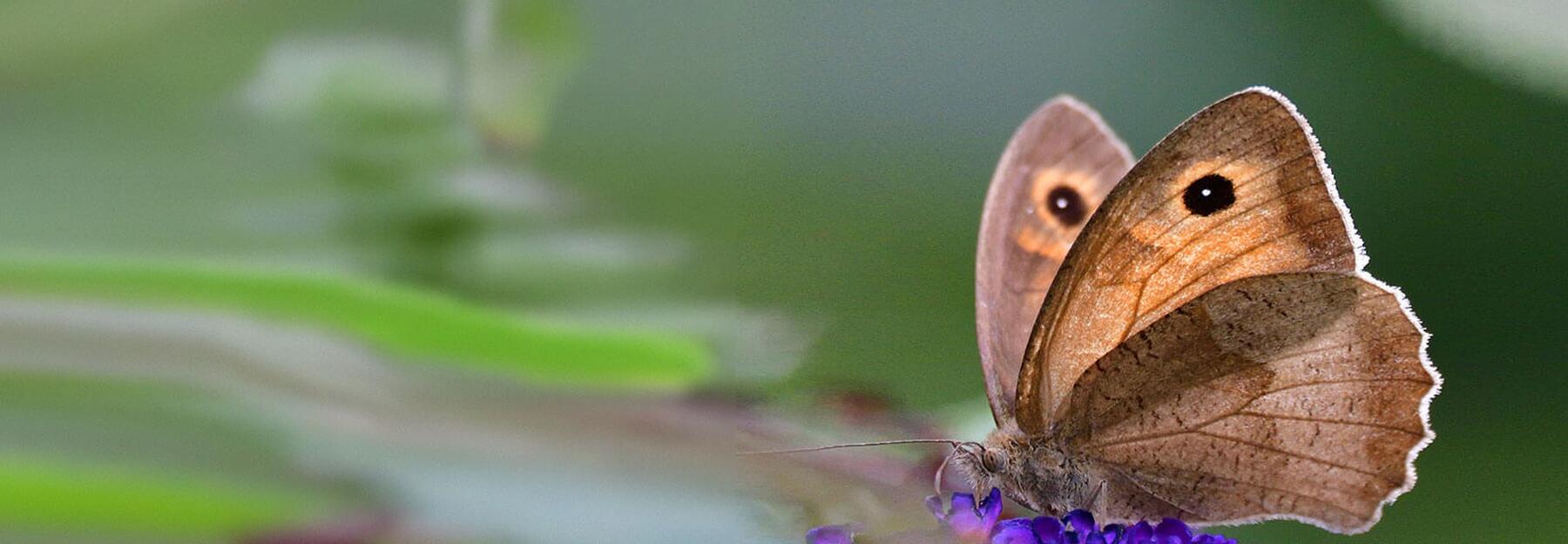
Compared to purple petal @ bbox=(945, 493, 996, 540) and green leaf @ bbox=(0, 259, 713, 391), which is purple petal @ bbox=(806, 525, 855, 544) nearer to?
purple petal @ bbox=(945, 493, 996, 540)

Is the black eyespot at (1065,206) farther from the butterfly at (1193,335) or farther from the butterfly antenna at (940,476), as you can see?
the butterfly antenna at (940,476)

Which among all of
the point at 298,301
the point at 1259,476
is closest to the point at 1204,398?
the point at 1259,476

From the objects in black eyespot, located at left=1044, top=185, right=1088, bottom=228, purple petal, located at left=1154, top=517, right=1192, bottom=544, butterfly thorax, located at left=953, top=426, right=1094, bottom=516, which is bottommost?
purple petal, located at left=1154, top=517, right=1192, bottom=544

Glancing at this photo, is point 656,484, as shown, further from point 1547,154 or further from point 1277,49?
point 1547,154

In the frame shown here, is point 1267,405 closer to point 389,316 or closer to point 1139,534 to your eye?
point 1139,534

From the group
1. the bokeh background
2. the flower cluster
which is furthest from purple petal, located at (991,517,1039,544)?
the bokeh background

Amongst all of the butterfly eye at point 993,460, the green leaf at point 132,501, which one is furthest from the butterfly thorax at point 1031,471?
the green leaf at point 132,501

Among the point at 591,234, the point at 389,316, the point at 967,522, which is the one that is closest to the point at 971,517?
the point at 967,522
